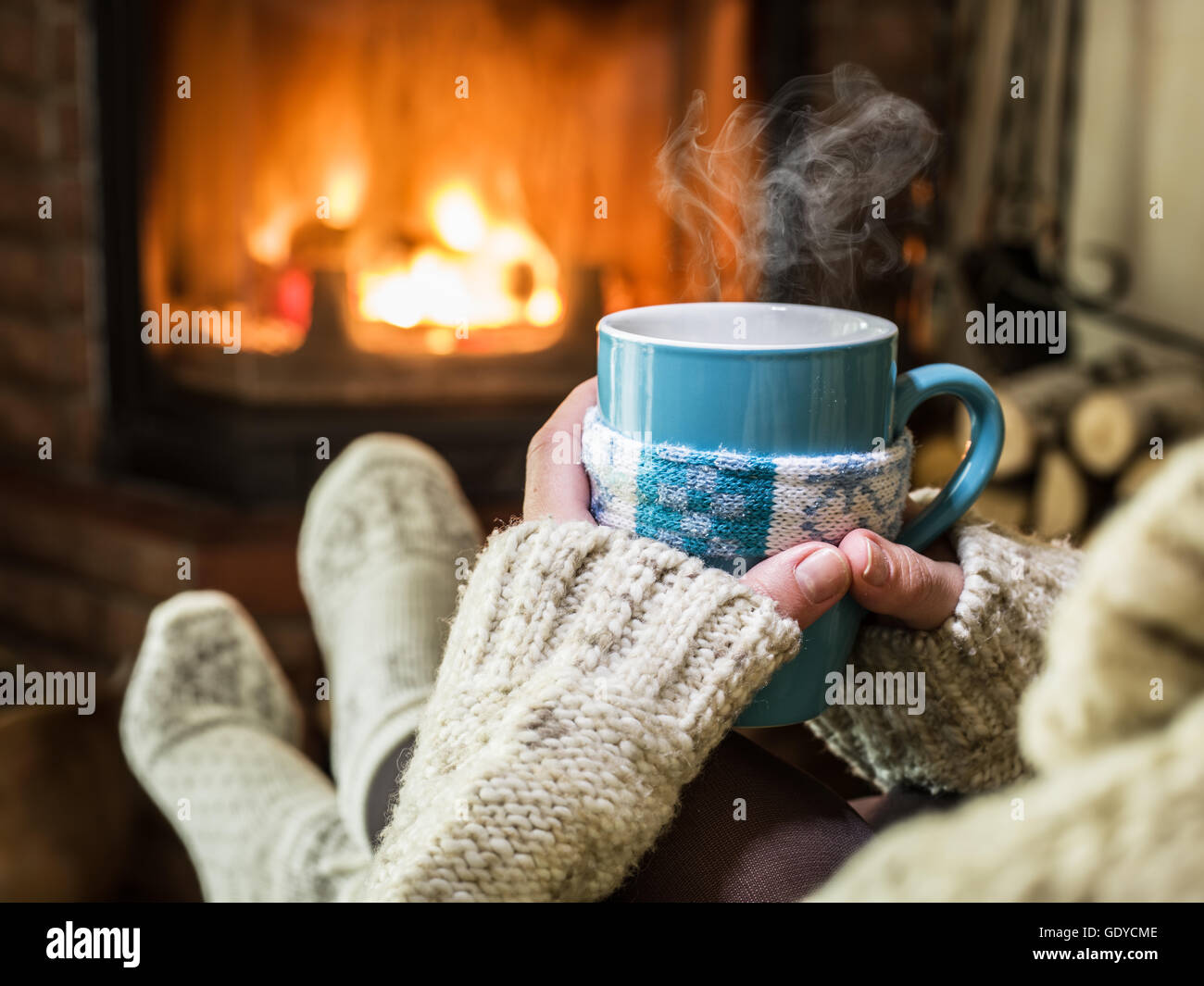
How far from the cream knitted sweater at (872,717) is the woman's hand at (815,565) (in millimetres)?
12

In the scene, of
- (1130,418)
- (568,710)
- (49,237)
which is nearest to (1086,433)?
(1130,418)

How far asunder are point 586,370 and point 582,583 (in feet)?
4.05

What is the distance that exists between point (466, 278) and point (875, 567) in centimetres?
125

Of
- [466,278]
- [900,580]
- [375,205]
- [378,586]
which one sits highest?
[375,205]

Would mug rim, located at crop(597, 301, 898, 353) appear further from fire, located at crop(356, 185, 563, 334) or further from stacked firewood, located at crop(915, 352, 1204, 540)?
fire, located at crop(356, 185, 563, 334)

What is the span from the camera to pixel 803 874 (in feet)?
1.53

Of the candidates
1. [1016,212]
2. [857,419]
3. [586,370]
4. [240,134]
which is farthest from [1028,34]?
[857,419]

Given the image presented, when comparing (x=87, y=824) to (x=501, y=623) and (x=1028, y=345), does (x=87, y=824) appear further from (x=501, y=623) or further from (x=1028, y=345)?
(x=1028, y=345)

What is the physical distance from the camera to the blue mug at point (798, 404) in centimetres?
43

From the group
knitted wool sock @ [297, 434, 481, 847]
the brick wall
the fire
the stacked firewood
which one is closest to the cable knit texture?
knitted wool sock @ [297, 434, 481, 847]

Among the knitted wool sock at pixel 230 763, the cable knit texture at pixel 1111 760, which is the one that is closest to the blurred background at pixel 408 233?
the knitted wool sock at pixel 230 763

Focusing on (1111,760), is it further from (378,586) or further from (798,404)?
(378,586)

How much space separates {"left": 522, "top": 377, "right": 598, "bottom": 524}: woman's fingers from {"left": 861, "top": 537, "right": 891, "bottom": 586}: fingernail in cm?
12

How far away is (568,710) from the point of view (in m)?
0.39
